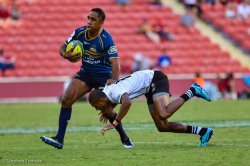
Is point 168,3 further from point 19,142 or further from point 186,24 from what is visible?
point 19,142

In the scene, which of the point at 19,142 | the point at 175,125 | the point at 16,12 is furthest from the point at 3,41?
the point at 175,125

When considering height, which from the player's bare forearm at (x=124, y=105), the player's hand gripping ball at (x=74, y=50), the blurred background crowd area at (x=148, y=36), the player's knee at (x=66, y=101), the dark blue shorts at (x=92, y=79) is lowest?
the blurred background crowd area at (x=148, y=36)

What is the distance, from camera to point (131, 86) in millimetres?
12984

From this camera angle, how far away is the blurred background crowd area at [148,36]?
3319 centimetres

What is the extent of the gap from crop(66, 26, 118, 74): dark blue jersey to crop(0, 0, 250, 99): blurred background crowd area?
1791 cm

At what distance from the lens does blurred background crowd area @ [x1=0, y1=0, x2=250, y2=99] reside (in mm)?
33188

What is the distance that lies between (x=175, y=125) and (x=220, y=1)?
2617cm

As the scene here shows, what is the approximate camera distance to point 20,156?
12.4m

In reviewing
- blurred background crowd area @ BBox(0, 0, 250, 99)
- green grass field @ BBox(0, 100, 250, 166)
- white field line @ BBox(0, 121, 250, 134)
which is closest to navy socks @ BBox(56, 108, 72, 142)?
green grass field @ BBox(0, 100, 250, 166)

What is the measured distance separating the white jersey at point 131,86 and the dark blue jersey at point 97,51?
0.88 metres

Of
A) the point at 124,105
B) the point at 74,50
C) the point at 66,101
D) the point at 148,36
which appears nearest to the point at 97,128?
the point at 66,101

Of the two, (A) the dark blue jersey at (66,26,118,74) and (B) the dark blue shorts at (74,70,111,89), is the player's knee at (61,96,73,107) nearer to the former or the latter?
(B) the dark blue shorts at (74,70,111,89)

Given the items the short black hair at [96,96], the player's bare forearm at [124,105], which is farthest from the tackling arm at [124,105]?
the short black hair at [96,96]

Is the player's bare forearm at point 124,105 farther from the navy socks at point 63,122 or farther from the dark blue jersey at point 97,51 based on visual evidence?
the dark blue jersey at point 97,51
